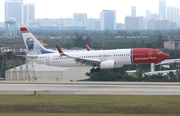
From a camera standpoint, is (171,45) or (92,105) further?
(171,45)

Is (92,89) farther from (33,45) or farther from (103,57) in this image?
(33,45)

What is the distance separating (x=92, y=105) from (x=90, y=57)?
21002 millimetres

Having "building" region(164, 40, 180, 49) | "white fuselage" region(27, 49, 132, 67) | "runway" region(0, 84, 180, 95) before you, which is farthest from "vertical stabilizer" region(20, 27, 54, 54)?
"building" region(164, 40, 180, 49)

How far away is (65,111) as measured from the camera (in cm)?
4181

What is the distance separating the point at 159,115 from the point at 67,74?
149 feet

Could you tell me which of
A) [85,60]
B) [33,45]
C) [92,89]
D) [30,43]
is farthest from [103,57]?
[30,43]

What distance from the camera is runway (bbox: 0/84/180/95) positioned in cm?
5369

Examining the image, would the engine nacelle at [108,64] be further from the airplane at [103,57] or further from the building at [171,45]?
the building at [171,45]

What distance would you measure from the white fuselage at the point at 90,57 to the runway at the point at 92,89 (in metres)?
3.01

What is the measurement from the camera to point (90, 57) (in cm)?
6431

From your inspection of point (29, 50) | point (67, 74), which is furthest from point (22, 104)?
point (67, 74)

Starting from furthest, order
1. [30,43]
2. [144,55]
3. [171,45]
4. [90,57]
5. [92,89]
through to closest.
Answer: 1. [171,45]
2. [30,43]
3. [90,57]
4. [144,55]
5. [92,89]

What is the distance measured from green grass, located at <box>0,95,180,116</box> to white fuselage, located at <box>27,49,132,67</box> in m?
14.7

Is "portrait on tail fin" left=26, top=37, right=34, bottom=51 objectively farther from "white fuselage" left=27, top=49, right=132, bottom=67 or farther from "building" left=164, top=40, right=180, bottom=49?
"building" left=164, top=40, right=180, bottom=49
